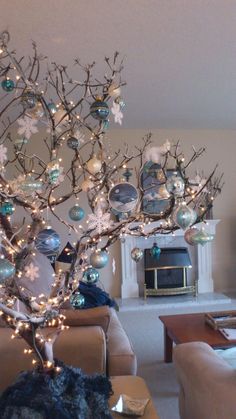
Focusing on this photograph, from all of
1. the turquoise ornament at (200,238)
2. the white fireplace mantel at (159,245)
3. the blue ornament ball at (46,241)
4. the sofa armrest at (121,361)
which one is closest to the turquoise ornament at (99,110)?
the blue ornament ball at (46,241)

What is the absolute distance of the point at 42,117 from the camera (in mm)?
1347

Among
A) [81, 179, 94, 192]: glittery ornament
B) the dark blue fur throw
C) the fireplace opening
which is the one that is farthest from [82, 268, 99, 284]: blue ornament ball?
the fireplace opening

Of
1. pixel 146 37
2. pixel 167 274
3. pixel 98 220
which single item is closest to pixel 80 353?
pixel 98 220

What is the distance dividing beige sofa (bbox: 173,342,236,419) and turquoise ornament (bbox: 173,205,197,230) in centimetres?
69

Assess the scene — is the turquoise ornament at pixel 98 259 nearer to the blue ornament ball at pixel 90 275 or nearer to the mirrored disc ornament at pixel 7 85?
the blue ornament ball at pixel 90 275

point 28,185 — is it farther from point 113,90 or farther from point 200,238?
point 200,238

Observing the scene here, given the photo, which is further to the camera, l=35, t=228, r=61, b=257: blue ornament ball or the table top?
the table top

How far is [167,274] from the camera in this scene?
4758 millimetres

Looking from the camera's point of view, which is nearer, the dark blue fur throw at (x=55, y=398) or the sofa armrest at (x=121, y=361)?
the dark blue fur throw at (x=55, y=398)

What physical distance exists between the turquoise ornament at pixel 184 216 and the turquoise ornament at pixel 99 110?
424 millimetres

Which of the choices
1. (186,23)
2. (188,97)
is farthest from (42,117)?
(188,97)

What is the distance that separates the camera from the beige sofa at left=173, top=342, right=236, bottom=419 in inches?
53.8

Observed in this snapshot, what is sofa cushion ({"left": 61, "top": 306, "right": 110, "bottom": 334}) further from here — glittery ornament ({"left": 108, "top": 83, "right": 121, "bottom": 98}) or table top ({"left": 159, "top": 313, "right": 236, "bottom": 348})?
glittery ornament ({"left": 108, "top": 83, "right": 121, "bottom": 98})

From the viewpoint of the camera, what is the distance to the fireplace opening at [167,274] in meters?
4.71
